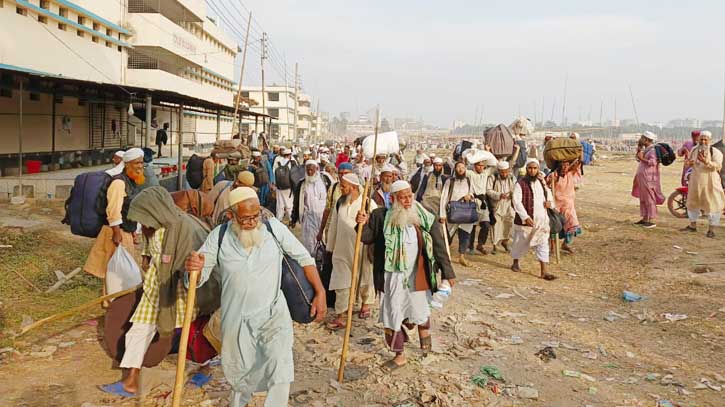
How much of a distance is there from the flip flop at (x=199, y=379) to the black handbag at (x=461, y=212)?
4.98 meters

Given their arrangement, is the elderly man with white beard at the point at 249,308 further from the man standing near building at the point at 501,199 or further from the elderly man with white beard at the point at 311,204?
the man standing near building at the point at 501,199

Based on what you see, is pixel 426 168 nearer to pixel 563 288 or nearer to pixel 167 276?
pixel 563 288

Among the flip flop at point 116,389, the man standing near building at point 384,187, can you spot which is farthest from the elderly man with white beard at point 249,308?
the man standing near building at point 384,187

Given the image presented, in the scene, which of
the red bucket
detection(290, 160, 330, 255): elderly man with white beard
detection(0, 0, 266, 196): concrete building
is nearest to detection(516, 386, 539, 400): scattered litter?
detection(290, 160, 330, 255): elderly man with white beard

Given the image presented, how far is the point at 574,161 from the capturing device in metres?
9.00

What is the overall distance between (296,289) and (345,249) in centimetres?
224

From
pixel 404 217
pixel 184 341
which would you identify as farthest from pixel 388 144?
pixel 184 341

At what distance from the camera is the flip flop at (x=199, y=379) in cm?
440

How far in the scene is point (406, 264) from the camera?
471 centimetres

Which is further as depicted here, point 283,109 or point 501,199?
point 283,109

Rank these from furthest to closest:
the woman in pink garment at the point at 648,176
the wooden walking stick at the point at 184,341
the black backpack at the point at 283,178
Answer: the woman in pink garment at the point at 648,176 → the black backpack at the point at 283,178 → the wooden walking stick at the point at 184,341

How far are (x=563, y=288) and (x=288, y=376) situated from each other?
523 cm

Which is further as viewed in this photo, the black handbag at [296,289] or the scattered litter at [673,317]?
the scattered litter at [673,317]

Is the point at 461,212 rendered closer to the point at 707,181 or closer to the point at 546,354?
the point at 546,354
